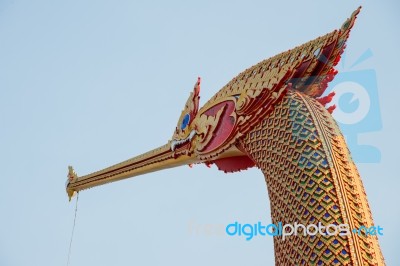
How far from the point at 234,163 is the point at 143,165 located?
1549 mm

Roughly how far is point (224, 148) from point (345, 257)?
1920 millimetres

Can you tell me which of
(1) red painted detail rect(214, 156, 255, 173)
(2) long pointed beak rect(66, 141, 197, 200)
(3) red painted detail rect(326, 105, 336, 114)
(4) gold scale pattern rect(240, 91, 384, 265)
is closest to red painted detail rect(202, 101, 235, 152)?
(1) red painted detail rect(214, 156, 255, 173)

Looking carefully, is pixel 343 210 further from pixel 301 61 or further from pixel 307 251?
pixel 301 61

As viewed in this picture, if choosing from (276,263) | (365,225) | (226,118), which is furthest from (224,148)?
(365,225)

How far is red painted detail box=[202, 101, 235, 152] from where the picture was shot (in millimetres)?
5109

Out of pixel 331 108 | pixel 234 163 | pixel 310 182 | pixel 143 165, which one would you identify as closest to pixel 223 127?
pixel 234 163

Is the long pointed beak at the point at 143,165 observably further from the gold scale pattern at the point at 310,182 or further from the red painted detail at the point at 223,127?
the gold scale pattern at the point at 310,182

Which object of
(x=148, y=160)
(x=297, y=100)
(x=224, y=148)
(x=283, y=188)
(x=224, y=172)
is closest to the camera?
(x=283, y=188)

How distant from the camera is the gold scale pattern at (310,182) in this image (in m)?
3.73

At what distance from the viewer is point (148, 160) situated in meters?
6.43

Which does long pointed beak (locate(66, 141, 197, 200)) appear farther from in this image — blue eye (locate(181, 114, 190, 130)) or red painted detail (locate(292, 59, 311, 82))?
red painted detail (locate(292, 59, 311, 82))

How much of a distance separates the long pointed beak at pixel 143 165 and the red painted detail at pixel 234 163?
1.29 ft

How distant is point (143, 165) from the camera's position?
6.50 metres

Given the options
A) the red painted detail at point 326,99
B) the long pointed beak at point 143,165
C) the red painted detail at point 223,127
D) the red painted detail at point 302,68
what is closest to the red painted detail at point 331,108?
the red painted detail at point 326,99
